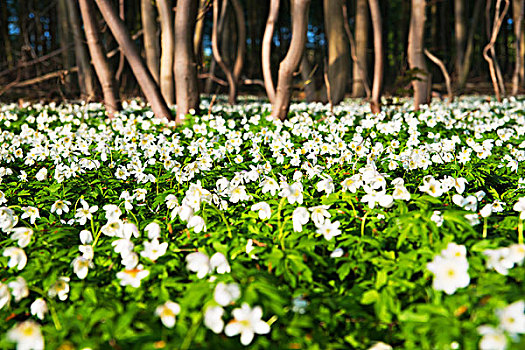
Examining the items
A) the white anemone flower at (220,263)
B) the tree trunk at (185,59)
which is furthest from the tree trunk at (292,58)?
the white anemone flower at (220,263)

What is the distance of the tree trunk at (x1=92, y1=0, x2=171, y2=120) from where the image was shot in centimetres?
496

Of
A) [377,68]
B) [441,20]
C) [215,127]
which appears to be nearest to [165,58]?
[215,127]

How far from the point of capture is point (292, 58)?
16.0 ft

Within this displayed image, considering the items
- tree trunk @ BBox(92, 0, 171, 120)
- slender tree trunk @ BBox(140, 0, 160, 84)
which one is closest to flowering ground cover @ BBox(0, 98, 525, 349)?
tree trunk @ BBox(92, 0, 171, 120)

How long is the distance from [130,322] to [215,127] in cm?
303

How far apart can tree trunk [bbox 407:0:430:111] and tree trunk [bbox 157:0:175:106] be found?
12.4ft

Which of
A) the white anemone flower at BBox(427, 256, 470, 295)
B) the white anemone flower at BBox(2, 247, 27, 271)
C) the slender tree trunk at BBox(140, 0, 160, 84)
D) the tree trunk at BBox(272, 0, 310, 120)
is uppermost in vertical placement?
the slender tree trunk at BBox(140, 0, 160, 84)

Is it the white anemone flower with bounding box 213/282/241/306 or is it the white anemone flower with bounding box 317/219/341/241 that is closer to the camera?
the white anemone flower with bounding box 213/282/241/306

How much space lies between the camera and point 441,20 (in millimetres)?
17812

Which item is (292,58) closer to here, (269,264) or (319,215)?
(319,215)

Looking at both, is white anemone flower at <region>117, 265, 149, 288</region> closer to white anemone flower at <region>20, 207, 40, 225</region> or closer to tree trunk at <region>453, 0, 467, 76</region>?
white anemone flower at <region>20, 207, 40, 225</region>

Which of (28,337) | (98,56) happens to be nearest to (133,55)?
(98,56)

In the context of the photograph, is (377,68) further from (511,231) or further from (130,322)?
(130,322)

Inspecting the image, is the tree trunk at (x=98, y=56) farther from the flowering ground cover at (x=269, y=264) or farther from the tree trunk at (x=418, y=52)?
the tree trunk at (x=418, y=52)
